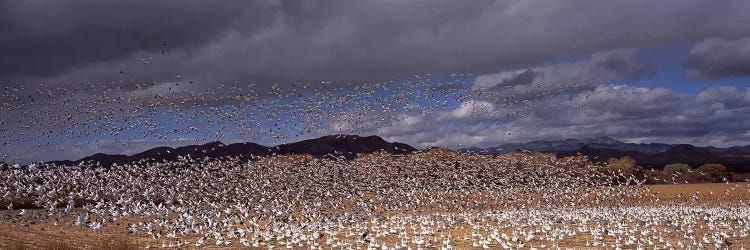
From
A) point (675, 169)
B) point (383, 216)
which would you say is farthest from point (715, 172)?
point (383, 216)

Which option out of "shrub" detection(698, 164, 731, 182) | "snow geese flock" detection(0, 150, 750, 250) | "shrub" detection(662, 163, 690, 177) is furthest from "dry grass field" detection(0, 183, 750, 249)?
"shrub" detection(662, 163, 690, 177)

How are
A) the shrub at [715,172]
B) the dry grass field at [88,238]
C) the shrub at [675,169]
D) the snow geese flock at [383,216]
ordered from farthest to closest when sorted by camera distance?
the shrub at [675,169] → the shrub at [715,172] → the snow geese flock at [383,216] → the dry grass field at [88,238]

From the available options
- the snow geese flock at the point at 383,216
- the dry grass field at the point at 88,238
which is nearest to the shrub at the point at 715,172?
the snow geese flock at the point at 383,216

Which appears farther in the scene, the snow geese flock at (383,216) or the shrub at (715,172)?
the shrub at (715,172)

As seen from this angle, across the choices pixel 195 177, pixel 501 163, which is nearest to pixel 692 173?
pixel 501 163

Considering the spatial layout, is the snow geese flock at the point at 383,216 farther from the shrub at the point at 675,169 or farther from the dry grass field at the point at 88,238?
the shrub at the point at 675,169

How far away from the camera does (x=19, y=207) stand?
5034 cm

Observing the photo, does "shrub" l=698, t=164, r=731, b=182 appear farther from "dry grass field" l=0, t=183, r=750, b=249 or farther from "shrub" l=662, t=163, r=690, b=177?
"dry grass field" l=0, t=183, r=750, b=249

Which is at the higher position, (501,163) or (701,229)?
(501,163)

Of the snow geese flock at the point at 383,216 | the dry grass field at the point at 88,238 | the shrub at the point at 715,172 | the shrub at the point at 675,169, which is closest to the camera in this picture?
the dry grass field at the point at 88,238

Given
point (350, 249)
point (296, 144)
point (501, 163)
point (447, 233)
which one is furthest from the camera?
point (296, 144)

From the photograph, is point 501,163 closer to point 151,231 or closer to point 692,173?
point 692,173

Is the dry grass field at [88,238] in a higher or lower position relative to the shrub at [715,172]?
lower

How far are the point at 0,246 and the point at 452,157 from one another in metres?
61.5
